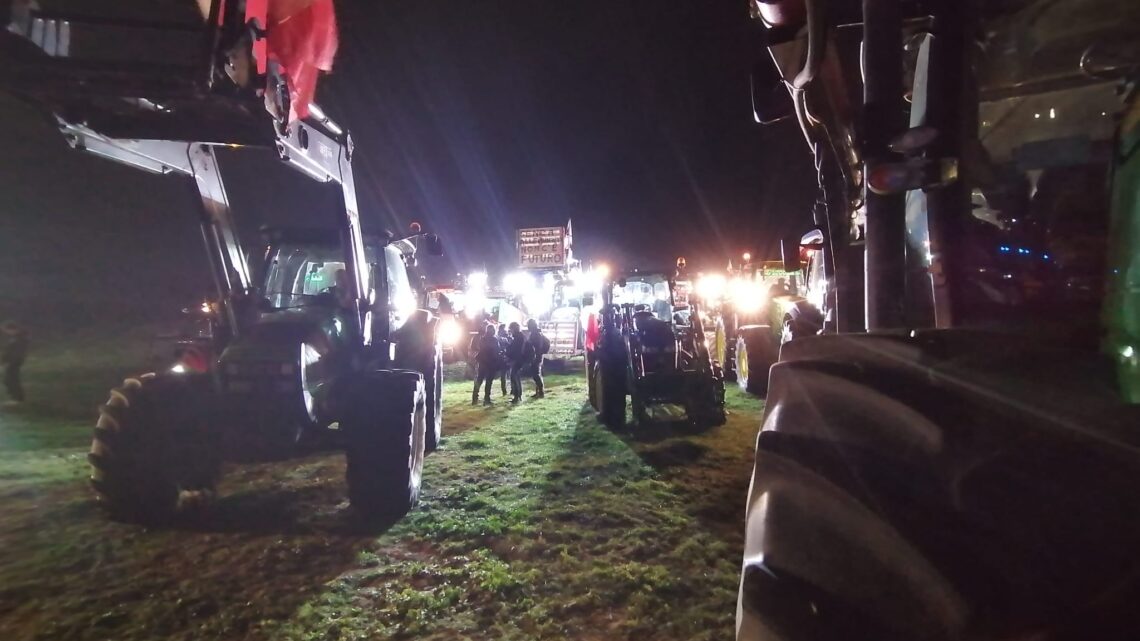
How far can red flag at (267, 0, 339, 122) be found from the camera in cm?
430

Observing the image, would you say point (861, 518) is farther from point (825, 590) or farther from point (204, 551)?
point (204, 551)

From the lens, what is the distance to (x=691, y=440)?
870 cm

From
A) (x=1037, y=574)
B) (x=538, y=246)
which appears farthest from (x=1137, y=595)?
(x=538, y=246)

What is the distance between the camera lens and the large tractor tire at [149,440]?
5449mm

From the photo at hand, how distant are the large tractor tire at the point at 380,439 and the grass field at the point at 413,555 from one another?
25cm

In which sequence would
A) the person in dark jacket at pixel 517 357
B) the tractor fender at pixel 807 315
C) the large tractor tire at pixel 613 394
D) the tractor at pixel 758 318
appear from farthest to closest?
the person in dark jacket at pixel 517 357
the large tractor tire at pixel 613 394
the tractor at pixel 758 318
the tractor fender at pixel 807 315

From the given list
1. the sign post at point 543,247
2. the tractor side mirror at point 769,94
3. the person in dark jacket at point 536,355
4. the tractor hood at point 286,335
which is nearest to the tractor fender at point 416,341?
the tractor hood at point 286,335

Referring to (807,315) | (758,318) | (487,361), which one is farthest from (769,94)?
(758,318)

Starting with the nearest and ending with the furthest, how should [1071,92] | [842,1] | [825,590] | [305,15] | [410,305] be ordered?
[825,590], [842,1], [1071,92], [305,15], [410,305]

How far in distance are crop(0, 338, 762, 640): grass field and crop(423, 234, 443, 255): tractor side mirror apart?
2.54m

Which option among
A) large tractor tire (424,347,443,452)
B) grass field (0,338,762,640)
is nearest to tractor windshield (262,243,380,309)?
large tractor tire (424,347,443,452)

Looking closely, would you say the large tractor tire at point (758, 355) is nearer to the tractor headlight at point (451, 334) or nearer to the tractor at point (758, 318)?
the tractor at point (758, 318)

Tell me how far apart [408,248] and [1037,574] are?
8.37 meters

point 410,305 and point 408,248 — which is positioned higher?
point 408,248
